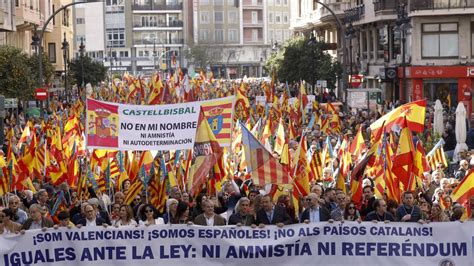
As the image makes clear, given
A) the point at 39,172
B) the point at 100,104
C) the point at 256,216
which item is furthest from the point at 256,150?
the point at 39,172

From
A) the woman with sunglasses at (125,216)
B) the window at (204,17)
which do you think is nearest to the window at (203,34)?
the window at (204,17)

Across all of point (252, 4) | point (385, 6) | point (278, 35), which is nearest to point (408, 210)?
point (385, 6)

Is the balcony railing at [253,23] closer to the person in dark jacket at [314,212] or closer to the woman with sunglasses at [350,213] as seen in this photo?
the woman with sunglasses at [350,213]

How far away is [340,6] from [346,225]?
5442 centimetres

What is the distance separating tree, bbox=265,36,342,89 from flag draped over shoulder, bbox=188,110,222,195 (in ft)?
140

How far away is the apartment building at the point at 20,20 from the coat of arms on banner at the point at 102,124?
1132 inches

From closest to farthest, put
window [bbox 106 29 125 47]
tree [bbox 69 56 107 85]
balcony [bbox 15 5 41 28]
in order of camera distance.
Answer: balcony [bbox 15 5 41 28], tree [bbox 69 56 107 85], window [bbox 106 29 125 47]

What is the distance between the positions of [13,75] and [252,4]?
90878 mm

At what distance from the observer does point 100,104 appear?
1794 cm

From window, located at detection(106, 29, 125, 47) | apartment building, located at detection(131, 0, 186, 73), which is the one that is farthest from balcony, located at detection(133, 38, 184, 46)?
window, located at detection(106, 29, 125, 47)

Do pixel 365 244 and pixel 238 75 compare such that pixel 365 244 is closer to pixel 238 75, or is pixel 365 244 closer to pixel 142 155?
pixel 142 155

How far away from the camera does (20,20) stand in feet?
182

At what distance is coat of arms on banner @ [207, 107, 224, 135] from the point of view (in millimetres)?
17297

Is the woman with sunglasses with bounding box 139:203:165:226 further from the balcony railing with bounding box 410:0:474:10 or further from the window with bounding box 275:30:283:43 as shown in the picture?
the window with bounding box 275:30:283:43
